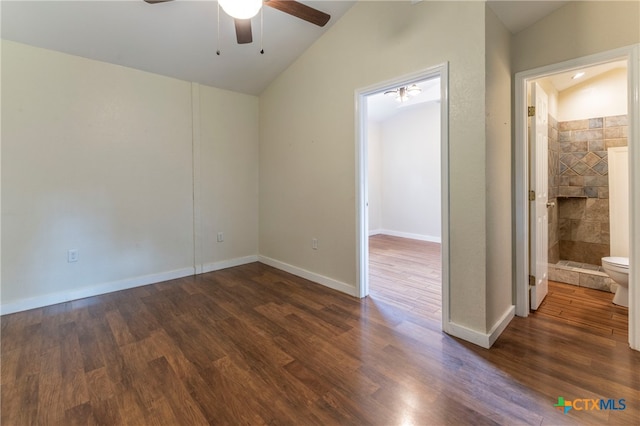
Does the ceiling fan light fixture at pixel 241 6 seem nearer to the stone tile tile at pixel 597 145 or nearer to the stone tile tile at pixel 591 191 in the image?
the stone tile tile at pixel 597 145

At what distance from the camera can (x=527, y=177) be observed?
234cm

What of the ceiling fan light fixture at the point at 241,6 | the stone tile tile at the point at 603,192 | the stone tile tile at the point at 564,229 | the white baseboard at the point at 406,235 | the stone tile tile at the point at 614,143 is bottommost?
the white baseboard at the point at 406,235

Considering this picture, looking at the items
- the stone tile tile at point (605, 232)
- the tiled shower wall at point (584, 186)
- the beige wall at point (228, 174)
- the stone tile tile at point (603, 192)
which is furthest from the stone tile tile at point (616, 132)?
the beige wall at point (228, 174)

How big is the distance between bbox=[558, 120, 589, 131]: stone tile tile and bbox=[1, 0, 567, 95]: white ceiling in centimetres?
209

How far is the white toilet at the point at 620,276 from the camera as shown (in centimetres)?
242

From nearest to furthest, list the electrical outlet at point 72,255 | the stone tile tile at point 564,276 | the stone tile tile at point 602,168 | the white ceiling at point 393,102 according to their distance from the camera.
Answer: the electrical outlet at point 72,255 < the stone tile tile at point 564,276 < the stone tile tile at point 602,168 < the white ceiling at point 393,102

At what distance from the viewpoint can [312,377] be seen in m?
1.65

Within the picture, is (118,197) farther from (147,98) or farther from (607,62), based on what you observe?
(607,62)

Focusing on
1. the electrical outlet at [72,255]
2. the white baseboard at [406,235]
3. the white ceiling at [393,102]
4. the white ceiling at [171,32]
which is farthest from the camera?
the white baseboard at [406,235]

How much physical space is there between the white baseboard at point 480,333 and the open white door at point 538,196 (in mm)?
573

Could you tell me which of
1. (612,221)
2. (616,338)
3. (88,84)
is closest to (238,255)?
(88,84)

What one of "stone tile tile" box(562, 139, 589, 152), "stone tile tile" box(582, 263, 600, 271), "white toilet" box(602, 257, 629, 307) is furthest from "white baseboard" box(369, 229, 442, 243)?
"white toilet" box(602, 257, 629, 307)

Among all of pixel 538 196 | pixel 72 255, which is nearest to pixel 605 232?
pixel 538 196

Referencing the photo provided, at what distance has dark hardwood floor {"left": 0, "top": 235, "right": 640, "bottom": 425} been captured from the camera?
1.39 meters
